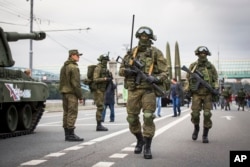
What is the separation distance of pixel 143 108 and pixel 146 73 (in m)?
0.56

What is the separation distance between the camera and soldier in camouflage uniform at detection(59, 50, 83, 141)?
9969mm

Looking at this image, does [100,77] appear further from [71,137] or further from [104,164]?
[104,164]

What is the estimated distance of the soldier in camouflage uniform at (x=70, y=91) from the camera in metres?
9.97

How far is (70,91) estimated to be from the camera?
10.0 metres

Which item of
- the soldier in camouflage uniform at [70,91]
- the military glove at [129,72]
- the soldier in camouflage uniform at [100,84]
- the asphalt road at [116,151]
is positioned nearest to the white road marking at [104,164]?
the asphalt road at [116,151]

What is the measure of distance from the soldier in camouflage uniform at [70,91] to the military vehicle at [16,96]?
1.58m

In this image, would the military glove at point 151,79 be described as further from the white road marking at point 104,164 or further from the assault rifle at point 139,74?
the white road marking at point 104,164

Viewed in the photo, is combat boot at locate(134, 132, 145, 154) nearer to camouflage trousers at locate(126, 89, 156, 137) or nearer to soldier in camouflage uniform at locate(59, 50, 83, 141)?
camouflage trousers at locate(126, 89, 156, 137)

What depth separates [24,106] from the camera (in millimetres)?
12680

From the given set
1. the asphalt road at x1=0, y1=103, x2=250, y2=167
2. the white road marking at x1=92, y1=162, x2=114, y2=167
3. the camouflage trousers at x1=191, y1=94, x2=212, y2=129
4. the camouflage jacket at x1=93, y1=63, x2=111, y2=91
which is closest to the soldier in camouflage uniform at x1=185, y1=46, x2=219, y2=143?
the camouflage trousers at x1=191, y1=94, x2=212, y2=129

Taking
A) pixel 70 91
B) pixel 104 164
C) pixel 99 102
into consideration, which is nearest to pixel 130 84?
pixel 104 164

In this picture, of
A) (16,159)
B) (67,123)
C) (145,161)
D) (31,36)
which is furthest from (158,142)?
(31,36)

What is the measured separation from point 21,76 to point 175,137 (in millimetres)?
4432

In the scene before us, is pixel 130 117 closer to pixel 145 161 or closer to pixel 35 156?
pixel 145 161
